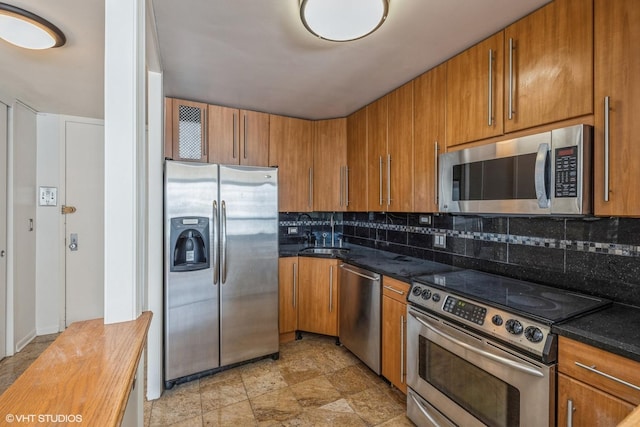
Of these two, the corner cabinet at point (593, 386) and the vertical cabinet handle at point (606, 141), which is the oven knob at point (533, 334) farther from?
the vertical cabinet handle at point (606, 141)

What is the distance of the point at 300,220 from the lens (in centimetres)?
356

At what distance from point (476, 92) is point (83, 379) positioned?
2.21 metres

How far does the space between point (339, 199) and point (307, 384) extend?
5.85 feet

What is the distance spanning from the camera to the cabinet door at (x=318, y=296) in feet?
9.50

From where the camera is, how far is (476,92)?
72.1 inches

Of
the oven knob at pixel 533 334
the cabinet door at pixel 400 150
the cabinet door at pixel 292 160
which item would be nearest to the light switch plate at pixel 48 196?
the cabinet door at pixel 292 160

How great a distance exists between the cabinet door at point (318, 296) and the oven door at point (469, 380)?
1075mm

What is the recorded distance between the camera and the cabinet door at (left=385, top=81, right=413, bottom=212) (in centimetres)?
235

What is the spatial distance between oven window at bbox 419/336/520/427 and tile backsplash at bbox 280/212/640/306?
2.29ft

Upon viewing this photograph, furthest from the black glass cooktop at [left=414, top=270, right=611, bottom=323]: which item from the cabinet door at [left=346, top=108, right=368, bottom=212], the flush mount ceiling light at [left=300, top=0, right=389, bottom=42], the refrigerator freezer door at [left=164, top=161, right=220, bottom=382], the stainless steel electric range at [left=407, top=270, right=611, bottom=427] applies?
the refrigerator freezer door at [left=164, top=161, right=220, bottom=382]

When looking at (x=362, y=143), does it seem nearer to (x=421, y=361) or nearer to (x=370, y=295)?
(x=370, y=295)

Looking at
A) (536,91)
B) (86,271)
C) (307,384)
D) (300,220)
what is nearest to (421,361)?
(307,384)

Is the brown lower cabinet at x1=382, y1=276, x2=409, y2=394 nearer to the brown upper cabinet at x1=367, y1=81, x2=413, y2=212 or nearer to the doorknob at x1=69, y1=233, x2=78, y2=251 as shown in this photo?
the brown upper cabinet at x1=367, y1=81, x2=413, y2=212

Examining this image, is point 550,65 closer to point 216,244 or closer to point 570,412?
point 570,412
